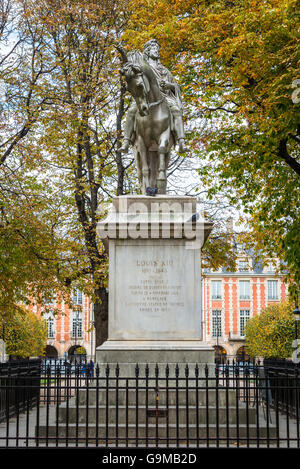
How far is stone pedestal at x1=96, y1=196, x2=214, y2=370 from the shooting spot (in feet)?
28.6

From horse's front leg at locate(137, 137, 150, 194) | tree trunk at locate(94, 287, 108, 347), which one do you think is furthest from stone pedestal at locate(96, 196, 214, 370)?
tree trunk at locate(94, 287, 108, 347)

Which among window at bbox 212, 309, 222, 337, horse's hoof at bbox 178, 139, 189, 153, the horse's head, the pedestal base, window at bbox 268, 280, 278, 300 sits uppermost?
the horse's head

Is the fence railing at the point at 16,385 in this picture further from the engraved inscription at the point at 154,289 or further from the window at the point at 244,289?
the window at the point at 244,289

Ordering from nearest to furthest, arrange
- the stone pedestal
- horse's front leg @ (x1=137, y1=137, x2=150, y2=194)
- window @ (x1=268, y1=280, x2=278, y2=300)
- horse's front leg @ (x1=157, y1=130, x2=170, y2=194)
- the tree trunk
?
the stone pedestal → horse's front leg @ (x1=157, y1=130, x2=170, y2=194) → horse's front leg @ (x1=137, y1=137, x2=150, y2=194) → the tree trunk → window @ (x1=268, y1=280, x2=278, y2=300)

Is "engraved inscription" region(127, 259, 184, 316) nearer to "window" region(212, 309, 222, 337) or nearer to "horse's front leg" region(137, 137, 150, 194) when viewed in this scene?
"horse's front leg" region(137, 137, 150, 194)

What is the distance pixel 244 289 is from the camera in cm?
6912

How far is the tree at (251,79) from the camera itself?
13.1 meters

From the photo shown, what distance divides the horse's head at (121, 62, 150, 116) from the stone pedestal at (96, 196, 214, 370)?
1848mm

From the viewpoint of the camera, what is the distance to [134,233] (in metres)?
8.95

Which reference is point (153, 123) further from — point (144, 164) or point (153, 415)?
point (153, 415)

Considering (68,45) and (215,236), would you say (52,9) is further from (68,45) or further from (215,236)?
(215,236)

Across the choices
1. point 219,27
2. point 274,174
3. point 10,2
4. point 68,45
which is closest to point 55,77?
point 68,45

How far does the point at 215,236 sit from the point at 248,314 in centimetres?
4936

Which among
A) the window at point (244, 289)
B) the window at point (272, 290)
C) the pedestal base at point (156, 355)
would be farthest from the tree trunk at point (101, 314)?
the window at point (272, 290)
